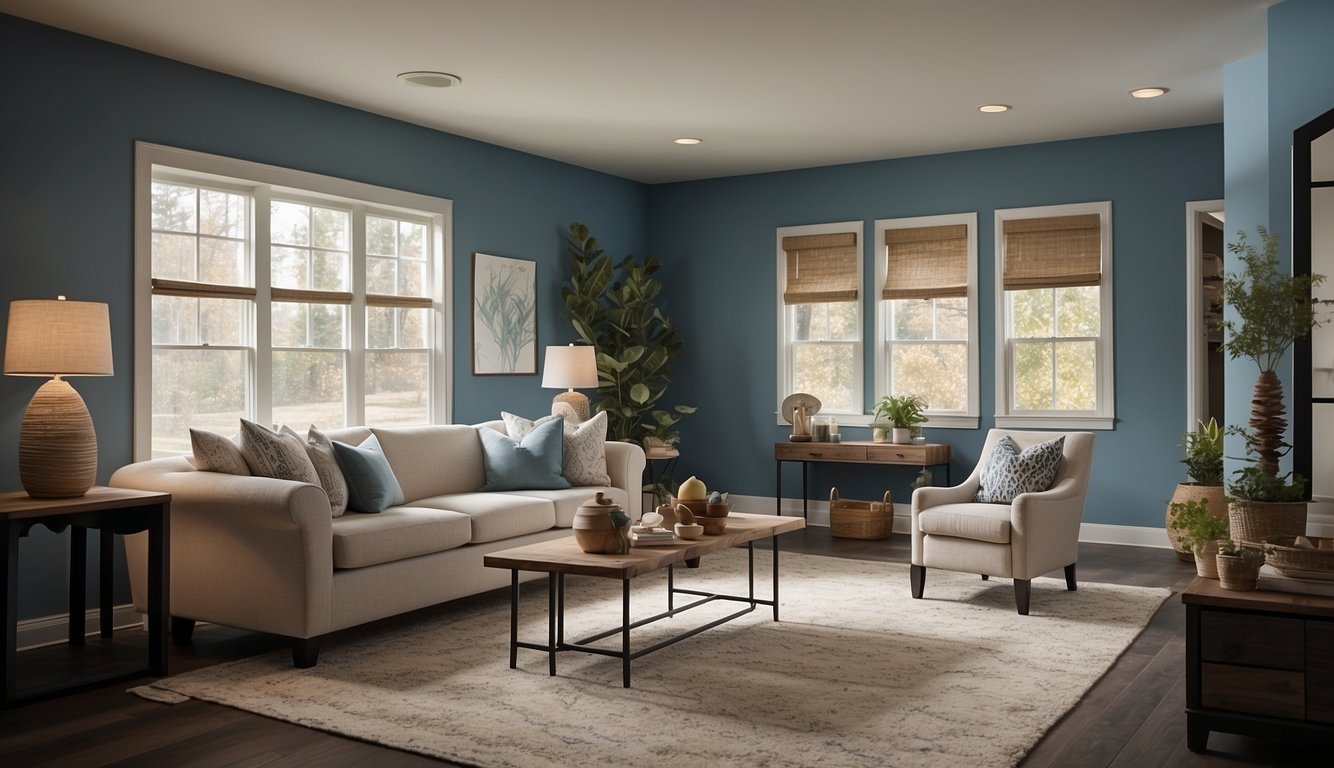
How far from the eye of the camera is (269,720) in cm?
356

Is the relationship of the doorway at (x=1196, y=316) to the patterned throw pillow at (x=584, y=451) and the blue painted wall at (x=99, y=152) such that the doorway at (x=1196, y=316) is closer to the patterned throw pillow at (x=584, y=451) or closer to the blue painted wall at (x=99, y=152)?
the patterned throw pillow at (x=584, y=451)

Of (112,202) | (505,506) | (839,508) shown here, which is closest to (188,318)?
(112,202)

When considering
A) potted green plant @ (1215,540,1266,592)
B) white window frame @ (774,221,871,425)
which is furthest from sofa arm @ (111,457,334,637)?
white window frame @ (774,221,871,425)

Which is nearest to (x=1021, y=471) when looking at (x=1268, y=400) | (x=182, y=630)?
(x=1268, y=400)

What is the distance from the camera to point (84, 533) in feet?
14.8

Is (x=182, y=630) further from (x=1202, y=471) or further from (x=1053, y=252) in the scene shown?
(x=1053, y=252)

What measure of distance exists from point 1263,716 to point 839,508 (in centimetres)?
431

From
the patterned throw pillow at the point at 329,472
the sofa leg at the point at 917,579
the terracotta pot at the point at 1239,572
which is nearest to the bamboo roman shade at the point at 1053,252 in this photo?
the sofa leg at the point at 917,579

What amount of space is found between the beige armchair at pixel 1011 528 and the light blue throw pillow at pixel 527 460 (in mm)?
1950

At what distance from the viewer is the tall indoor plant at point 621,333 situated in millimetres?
7797

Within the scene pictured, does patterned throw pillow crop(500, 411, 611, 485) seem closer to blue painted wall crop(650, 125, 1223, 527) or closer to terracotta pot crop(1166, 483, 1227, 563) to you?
blue painted wall crop(650, 125, 1223, 527)

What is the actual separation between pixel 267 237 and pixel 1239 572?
4.68 meters

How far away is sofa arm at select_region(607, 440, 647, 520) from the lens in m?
6.32

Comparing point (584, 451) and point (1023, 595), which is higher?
point (584, 451)
